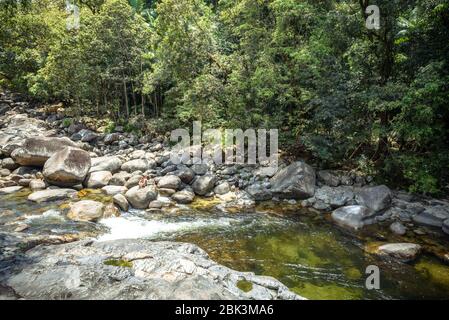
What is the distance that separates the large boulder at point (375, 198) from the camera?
423 inches

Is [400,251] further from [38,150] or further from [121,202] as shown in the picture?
[38,150]

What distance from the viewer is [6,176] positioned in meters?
14.3

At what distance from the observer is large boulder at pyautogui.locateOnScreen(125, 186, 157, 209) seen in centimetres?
1152

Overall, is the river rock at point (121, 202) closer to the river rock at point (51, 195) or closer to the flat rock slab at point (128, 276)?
the river rock at point (51, 195)

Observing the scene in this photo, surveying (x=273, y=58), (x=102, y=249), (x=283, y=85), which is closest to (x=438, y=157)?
(x=283, y=85)

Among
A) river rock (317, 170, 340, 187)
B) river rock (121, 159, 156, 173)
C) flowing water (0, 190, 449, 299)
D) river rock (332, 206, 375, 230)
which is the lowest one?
flowing water (0, 190, 449, 299)

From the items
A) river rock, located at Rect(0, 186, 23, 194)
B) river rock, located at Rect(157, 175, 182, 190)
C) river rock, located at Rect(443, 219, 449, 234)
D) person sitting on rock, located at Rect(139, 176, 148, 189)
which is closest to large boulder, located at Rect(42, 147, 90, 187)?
river rock, located at Rect(0, 186, 23, 194)

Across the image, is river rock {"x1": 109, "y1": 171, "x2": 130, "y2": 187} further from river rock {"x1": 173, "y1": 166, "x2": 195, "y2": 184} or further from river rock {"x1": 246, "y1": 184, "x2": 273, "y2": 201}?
river rock {"x1": 246, "y1": 184, "x2": 273, "y2": 201}

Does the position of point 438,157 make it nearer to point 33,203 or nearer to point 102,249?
point 102,249

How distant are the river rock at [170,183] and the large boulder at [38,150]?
16.3 feet

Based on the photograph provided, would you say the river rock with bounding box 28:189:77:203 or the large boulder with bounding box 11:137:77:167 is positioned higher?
the large boulder with bounding box 11:137:77:167

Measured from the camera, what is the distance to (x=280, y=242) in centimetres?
920

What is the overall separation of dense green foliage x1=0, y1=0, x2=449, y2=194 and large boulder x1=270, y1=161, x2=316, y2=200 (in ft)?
3.18

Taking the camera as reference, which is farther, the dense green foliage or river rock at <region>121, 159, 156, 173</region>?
river rock at <region>121, 159, 156, 173</region>
